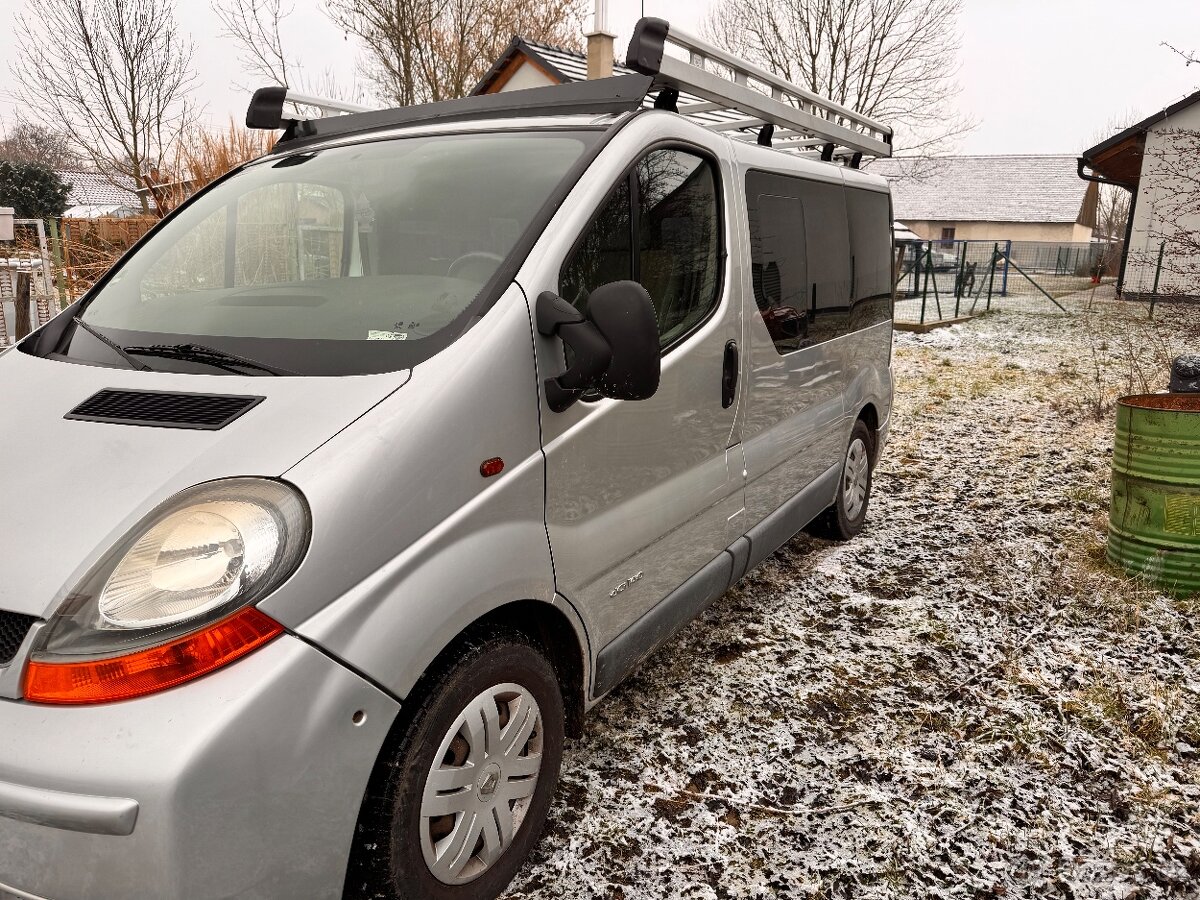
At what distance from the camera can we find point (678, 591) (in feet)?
9.45

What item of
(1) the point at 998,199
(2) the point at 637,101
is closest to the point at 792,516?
(2) the point at 637,101

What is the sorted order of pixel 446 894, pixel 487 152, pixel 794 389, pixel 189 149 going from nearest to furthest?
pixel 446 894
pixel 487 152
pixel 794 389
pixel 189 149

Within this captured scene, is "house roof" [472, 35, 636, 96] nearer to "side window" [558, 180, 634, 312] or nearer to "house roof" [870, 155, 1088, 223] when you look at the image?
"side window" [558, 180, 634, 312]

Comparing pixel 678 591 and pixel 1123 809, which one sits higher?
pixel 678 591

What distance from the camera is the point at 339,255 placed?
2744mm

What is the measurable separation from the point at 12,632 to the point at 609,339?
4.44ft

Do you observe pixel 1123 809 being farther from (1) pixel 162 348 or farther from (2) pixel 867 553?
(1) pixel 162 348

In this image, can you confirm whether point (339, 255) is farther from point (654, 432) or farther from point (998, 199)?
point (998, 199)

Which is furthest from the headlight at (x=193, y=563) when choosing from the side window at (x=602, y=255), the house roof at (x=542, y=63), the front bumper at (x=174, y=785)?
the house roof at (x=542, y=63)

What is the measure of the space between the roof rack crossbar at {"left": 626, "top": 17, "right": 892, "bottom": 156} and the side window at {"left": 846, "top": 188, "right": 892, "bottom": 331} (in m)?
0.40

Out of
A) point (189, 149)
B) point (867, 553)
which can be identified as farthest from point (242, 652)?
point (189, 149)

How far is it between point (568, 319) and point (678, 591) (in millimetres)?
1193

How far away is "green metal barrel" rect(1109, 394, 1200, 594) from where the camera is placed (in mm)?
3996

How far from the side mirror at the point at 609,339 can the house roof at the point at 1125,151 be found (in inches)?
→ 879
